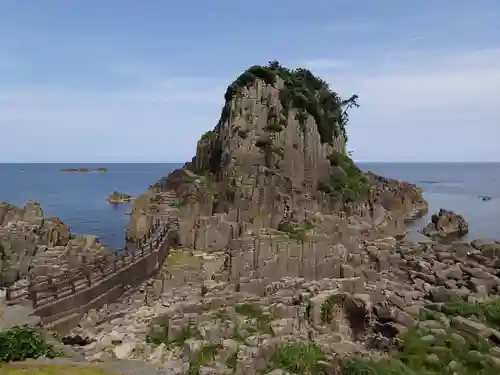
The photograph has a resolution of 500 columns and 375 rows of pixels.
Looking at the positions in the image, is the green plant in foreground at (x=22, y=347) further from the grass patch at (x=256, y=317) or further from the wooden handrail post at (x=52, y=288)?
the wooden handrail post at (x=52, y=288)

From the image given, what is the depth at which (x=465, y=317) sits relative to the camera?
17.6 meters

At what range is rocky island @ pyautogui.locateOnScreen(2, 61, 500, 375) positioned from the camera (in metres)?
13.9

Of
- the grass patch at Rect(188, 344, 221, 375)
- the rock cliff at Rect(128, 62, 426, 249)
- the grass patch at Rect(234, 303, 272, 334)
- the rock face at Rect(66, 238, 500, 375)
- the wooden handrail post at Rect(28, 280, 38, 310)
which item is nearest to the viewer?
the grass patch at Rect(188, 344, 221, 375)

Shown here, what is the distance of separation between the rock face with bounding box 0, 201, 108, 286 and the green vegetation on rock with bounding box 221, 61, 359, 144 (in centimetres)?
2039

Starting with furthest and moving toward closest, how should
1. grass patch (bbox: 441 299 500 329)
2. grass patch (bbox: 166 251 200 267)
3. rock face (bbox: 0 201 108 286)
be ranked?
1. grass patch (bbox: 166 251 200 267)
2. rock face (bbox: 0 201 108 286)
3. grass patch (bbox: 441 299 500 329)

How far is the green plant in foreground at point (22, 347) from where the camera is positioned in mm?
11461

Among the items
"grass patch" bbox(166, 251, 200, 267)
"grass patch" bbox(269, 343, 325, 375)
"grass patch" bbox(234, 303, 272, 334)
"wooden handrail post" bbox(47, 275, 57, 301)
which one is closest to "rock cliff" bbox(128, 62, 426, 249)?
"grass patch" bbox(166, 251, 200, 267)

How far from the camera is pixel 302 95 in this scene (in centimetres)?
5575

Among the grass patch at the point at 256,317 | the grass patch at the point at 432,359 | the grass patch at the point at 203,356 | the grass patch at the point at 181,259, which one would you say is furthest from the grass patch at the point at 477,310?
the grass patch at the point at 181,259

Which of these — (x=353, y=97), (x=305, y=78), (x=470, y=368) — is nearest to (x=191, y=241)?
(x=470, y=368)

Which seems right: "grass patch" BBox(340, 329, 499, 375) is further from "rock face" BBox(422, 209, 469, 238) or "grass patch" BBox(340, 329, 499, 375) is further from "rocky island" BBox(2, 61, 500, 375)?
"rock face" BBox(422, 209, 469, 238)

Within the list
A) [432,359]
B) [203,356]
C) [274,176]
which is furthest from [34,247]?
[432,359]

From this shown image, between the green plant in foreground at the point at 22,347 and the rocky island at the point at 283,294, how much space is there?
30.7 inches

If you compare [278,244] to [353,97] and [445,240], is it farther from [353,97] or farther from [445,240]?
[353,97]
